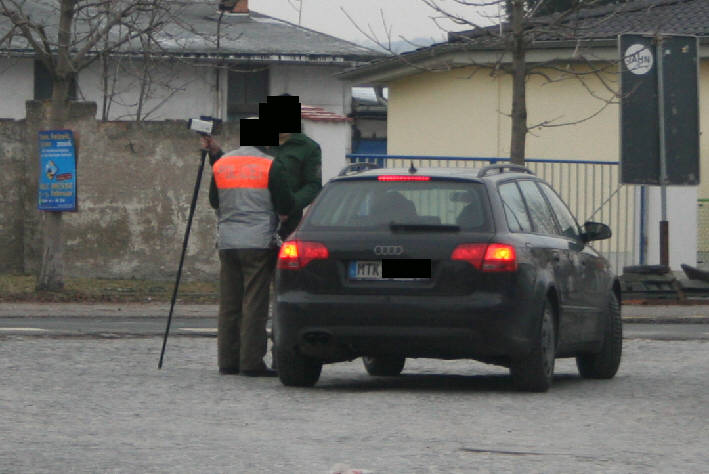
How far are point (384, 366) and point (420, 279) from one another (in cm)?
186

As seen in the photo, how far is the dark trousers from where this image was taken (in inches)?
470

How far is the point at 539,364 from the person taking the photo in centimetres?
1066

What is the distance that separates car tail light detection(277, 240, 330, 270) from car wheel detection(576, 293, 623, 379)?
8.30 feet

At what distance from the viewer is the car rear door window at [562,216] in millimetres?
12047

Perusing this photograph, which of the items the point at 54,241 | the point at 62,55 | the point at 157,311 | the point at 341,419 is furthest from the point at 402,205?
the point at 54,241

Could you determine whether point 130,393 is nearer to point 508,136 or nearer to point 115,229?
point 115,229

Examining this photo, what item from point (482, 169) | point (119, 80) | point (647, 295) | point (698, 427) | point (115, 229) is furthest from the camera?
point (119, 80)

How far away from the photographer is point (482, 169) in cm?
1116

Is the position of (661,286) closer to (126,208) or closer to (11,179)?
(126,208)

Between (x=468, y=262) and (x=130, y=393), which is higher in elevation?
(x=468, y=262)

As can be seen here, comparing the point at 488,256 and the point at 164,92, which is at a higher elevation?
the point at 164,92

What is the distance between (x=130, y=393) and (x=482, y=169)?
2.73 meters

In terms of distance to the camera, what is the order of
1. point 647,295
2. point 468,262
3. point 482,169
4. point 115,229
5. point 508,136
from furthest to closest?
point 508,136 < point 115,229 < point 647,295 < point 482,169 < point 468,262

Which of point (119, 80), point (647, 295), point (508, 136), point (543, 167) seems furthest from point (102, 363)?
point (119, 80)
